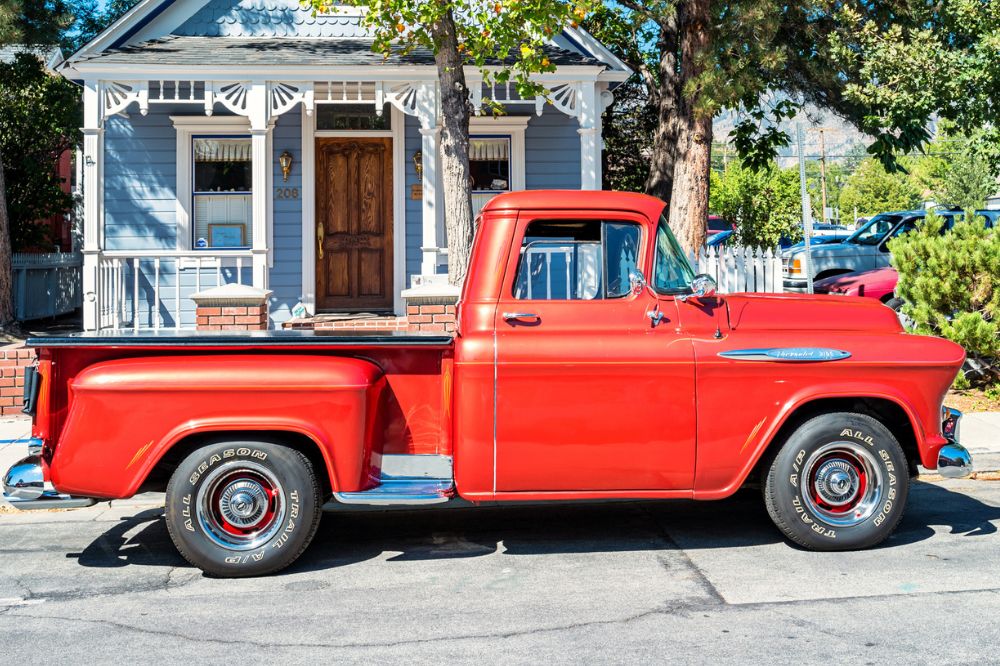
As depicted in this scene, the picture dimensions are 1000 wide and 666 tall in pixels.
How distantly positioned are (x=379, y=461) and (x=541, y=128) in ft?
34.5

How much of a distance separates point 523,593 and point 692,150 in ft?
32.1

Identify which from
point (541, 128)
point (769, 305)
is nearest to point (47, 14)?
point (541, 128)

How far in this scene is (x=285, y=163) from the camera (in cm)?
1528

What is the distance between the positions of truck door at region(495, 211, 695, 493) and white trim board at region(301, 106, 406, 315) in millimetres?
9288

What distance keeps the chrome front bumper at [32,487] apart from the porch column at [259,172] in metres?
7.84

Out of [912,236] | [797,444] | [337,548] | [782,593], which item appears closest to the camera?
[782,593]

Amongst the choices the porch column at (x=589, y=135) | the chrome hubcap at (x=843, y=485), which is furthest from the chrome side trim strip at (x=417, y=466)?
the porch column at (x=589, y=135)

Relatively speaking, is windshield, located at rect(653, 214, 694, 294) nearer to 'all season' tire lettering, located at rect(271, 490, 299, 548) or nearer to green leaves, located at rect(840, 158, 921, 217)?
'all season' tire lettering, located at rect(271, 490, 299, 548)

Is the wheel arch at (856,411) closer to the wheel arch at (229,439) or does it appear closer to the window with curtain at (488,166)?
the wheel arch at (229,439)

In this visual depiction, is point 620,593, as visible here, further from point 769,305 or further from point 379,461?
point 769,305

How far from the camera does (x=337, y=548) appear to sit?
6574 millimetres

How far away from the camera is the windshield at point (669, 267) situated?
6110mm

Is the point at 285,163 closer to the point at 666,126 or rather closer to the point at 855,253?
the point at 666,126

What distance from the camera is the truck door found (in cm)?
588
